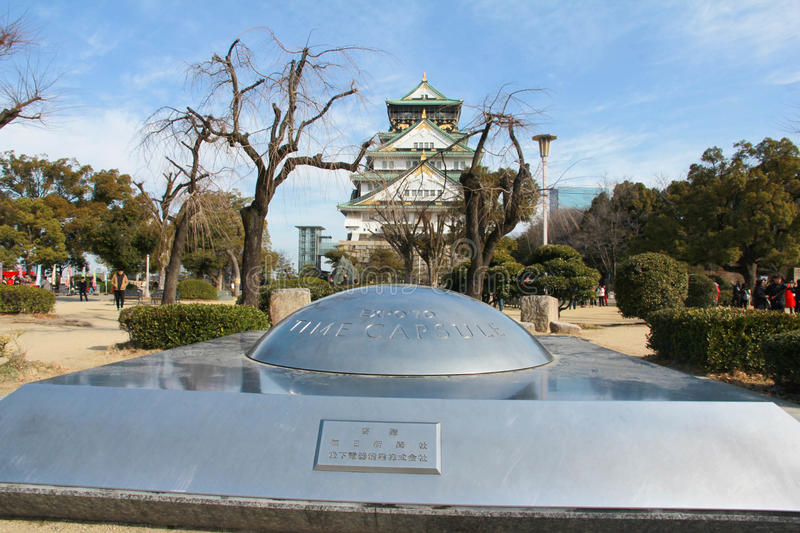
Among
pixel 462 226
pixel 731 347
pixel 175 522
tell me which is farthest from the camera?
pixel 462 226

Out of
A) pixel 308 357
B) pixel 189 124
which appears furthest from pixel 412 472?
pixel 189 124

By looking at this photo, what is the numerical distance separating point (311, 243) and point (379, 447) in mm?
48818

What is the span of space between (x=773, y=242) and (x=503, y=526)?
25938 mm

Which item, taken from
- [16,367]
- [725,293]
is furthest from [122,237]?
[725,293]

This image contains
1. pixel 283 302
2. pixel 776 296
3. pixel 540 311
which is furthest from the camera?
pixel 776 296

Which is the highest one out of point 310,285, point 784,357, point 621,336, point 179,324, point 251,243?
point 251,243

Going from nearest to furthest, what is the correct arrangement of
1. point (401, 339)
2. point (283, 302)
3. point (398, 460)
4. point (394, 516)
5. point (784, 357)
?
1. point (394, 516)
2. point (398, 460)
3. point (401, 339)
4. point (784, 357)
5. point (283, 302)

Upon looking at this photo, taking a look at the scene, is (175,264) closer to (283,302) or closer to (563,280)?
(283,302)

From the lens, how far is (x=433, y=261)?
16391mm

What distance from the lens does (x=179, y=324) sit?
8195mm

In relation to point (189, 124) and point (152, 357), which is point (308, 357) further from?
point (189, 124)

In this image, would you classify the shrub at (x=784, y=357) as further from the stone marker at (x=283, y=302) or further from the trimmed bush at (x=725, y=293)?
the trimmed bush at (x=725, y=293)

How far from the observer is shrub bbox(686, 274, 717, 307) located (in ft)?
56.9

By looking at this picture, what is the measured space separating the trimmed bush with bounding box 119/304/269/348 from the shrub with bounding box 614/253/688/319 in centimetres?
970
